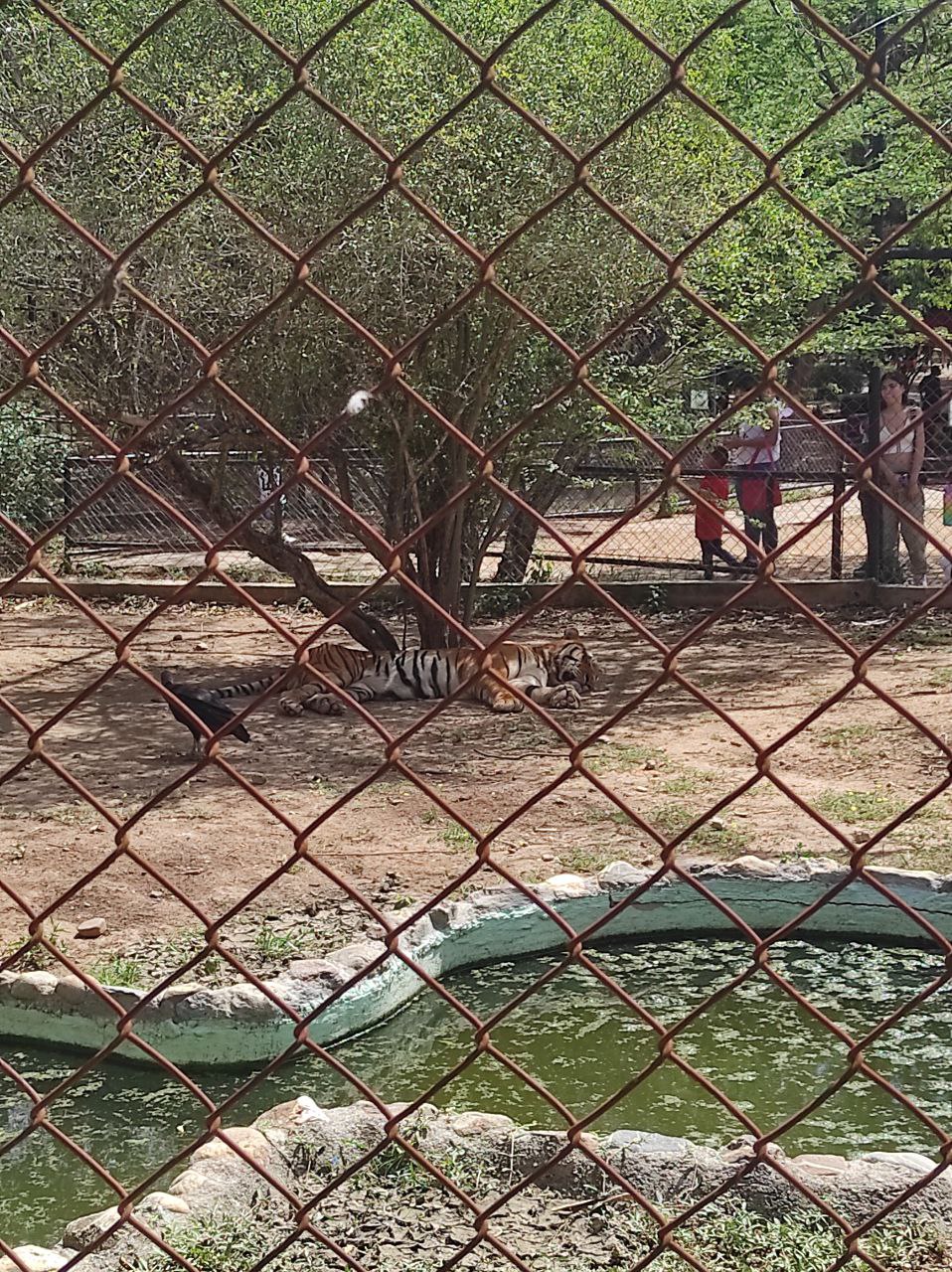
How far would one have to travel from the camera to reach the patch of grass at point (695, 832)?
6.64 meters

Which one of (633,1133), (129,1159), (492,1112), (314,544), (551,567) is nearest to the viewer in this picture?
(633,1133)

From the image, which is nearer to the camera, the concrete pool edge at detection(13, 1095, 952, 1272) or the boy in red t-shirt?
the concrete pool edge at detection(13, 1095, 952, 1272)

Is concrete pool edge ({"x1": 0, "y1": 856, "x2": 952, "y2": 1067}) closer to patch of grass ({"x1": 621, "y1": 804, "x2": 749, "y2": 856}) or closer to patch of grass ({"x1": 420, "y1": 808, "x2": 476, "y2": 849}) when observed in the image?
patch of grass ({"x1": 621, "y1": 804, "x2": 749, "y2": 856})

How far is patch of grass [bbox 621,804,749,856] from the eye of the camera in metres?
6.64

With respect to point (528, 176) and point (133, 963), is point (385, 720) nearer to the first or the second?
point (528, 176)

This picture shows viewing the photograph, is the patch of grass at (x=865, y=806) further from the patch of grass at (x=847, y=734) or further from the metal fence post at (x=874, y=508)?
the metal fence post at (x=874, y=508)

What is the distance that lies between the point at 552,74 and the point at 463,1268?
6.73 meters

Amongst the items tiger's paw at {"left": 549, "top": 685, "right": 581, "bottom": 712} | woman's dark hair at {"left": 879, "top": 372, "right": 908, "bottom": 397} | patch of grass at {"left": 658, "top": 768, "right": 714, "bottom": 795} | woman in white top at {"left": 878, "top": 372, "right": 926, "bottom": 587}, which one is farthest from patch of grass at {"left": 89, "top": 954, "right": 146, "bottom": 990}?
woman's dark hair at {"left": 879, "top": 372, "right": 908, "bottom": 397}

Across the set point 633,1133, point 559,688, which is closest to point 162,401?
point 559,688

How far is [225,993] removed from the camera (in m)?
5.02

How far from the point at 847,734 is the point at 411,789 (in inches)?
96.3

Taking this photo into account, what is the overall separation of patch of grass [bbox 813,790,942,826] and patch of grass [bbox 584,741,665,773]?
1078 mm

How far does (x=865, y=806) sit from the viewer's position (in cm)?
709

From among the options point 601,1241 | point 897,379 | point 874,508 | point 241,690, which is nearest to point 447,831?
point 241,690
